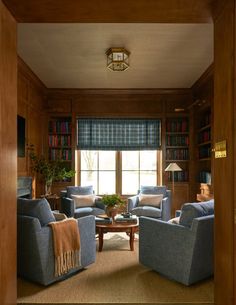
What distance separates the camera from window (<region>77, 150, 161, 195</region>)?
24.0ft

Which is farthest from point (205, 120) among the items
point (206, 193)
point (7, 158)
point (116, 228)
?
point (7, 158)

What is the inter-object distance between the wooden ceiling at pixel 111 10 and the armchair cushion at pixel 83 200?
403cm

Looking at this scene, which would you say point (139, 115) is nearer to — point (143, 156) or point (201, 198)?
point (143, 156)

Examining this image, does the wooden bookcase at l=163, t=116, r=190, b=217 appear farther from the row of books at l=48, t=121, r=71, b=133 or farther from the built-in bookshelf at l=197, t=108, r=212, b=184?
the row of books at l=48, t=121, r=71, b=133

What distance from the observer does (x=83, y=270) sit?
3.66m

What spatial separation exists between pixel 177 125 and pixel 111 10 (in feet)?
16.4

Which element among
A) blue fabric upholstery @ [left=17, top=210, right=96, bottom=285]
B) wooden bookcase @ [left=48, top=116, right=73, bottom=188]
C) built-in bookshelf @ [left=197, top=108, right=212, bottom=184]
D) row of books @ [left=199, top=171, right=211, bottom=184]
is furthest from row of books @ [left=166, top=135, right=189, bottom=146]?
blue fabric upholstery @ [left=17, top=210, right=96, bottom=285]

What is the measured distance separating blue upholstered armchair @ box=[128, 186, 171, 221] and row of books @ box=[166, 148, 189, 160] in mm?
1081

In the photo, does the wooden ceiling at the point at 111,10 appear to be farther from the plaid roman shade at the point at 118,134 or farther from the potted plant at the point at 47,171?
the plaid roman shade at the point at 118,134

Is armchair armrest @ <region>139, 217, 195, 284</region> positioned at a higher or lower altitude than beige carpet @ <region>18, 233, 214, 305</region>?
higher

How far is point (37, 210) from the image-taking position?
322 centimetres

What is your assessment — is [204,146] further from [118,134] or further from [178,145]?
[118,134]

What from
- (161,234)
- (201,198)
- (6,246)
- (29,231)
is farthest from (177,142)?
(6,246)

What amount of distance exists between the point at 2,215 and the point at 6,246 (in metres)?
0.28
